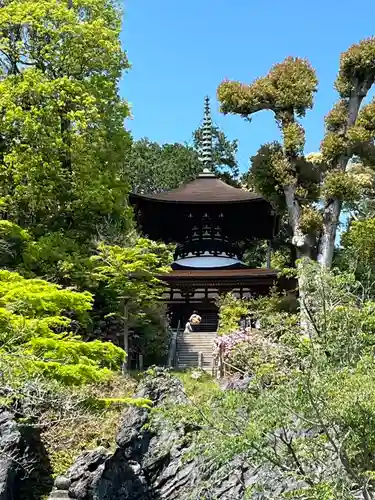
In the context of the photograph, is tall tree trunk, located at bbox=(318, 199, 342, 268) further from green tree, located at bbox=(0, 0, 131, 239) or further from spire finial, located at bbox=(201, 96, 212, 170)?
spire finial, located at bbox=(201, 96, 212, 170)

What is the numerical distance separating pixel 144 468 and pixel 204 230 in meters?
13.8

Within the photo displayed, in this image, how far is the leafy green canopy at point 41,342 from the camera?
928 cm

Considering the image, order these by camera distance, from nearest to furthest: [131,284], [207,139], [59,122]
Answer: [131,284] → [59,122] → [207,139]

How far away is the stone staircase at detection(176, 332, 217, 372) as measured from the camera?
1873 centimetres

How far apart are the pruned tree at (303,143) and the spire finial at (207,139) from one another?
32.7 feet

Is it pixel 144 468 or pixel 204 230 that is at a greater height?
pixel 204 230

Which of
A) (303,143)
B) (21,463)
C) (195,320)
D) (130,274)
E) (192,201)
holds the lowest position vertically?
(21,463)

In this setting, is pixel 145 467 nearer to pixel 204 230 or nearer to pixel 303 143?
pixel 303 143

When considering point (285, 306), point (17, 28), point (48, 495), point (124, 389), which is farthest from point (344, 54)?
point (48, 495)

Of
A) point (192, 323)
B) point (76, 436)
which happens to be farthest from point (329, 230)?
point (76, 436)

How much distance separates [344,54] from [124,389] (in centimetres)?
1319

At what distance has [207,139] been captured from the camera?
33.6 m

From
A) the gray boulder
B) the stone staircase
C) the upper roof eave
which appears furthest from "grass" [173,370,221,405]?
the upper roof eave

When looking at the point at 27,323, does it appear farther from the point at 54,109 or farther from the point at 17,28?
the point at 17,28
